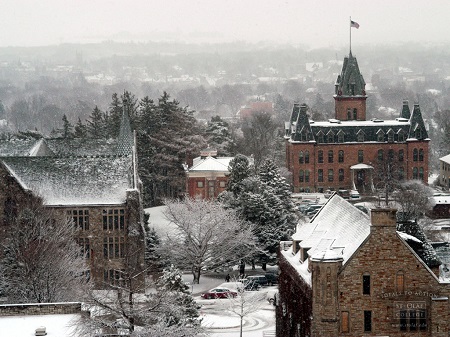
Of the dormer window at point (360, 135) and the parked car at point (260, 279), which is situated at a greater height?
the dormer window at point (360, 135)

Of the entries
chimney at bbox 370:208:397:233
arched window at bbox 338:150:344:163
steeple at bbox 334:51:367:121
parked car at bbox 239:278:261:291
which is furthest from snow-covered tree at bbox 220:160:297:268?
steeple at bbox 334:51:367:121

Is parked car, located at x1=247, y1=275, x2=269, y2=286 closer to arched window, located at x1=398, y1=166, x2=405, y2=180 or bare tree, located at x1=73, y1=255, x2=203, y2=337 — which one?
bare tree, located at x1=73, y1=255, x2=203, y2=337

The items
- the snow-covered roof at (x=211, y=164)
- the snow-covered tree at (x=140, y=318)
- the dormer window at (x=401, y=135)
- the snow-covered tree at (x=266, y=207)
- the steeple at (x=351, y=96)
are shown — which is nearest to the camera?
the snow-covered tree at (x=140, y=318)

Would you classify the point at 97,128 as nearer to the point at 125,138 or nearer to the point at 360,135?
the point at 360,135

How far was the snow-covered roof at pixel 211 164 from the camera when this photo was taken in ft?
315

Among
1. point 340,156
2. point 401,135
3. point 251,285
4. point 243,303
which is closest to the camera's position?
point 243,303

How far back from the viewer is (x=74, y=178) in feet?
228

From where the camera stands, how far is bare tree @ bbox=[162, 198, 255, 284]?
72062mm

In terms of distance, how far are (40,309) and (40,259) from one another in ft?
48.8

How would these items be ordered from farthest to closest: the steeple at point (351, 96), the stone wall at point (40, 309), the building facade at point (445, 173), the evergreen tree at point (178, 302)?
1. the building facade at point (445, 173)
2. the steeple at point (351, 96)
3. the evergreen tree at point (178, 302)
4. the stone wall at point (40, 309)

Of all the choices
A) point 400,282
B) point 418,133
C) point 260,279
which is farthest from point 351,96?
point 400,282

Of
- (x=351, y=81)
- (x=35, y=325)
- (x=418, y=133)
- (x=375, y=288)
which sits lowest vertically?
(x=35, y=325)

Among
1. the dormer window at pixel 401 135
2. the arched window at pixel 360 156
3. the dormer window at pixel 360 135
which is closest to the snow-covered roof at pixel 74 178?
the dormer window at pixel 360 135

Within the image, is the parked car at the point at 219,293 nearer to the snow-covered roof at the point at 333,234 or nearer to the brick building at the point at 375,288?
the snow-covered roof at the point at 333,234
